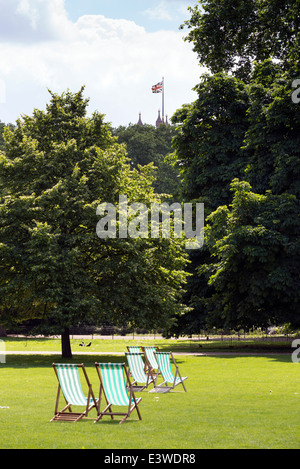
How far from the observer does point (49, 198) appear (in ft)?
88.0

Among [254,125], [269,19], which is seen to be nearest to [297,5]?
[269,19]

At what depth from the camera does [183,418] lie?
11.1 meters

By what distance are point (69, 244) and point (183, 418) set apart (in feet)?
54.2

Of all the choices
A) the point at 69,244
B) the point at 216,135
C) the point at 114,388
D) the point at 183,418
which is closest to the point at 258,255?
Result: the point at 69,244

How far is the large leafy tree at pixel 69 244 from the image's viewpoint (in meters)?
25.9

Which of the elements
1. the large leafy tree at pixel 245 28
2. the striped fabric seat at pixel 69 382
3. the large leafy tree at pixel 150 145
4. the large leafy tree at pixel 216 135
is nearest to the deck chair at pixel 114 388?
the striped fabric seat at pixel 69 382

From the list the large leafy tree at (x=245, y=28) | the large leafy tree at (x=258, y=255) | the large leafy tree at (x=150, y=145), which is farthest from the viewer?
the large leafy tree at (x=150, y=145)

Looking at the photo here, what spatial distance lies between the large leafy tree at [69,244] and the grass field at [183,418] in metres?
6.49

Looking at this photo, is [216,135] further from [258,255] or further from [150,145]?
[150,145]

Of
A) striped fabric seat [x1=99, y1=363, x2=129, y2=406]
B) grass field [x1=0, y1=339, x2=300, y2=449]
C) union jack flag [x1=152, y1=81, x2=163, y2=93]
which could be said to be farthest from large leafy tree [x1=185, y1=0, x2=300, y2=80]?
union jack flag [x1=152, y1=81, x2=163, y2=93]

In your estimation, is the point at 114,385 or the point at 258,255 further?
the point at 258,255

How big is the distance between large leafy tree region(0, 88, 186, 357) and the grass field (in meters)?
6.49

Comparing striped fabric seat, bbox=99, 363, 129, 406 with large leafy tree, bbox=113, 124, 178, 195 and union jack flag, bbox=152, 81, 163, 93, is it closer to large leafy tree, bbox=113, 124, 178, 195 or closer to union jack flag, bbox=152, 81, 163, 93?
large leafy tree, bbox=113, 124, 178, 195

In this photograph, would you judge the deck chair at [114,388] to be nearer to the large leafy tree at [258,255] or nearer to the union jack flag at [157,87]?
the large leafy tree at [258,255]
